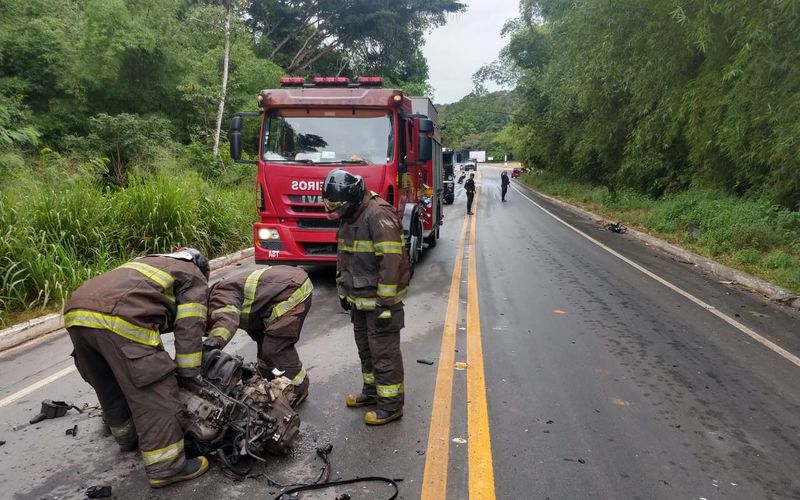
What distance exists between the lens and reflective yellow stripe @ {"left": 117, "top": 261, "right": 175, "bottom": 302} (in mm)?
3023

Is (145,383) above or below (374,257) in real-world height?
below

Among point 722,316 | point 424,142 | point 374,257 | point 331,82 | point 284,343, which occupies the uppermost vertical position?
point 331,82

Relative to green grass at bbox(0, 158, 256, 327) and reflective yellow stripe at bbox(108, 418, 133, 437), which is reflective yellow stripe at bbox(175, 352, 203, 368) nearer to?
reflective yellow stripe at bbox(108, 418, 133, 437)

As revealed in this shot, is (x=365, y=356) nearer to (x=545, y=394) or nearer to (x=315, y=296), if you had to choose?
(x=545, y=394)

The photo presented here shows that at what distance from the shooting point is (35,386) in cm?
459

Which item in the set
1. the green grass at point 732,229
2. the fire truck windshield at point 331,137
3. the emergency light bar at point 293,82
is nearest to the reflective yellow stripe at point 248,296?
the fire truck windshield at point 331,137

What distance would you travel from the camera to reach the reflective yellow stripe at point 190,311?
3070 mm

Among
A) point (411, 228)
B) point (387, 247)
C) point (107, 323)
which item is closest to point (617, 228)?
point (411, 228)

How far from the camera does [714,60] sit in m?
12.3

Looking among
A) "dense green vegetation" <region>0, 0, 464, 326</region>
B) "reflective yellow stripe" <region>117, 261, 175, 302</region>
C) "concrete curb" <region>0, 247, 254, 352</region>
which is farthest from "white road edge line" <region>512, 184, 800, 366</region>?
"dense green vegetation" <region>0, 0, 464, 326</region>

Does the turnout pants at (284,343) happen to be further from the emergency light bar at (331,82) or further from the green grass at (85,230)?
the emergency light bar at (331,82)

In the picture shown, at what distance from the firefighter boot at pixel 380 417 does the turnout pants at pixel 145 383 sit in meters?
1.20

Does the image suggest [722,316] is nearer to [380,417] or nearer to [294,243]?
[380,417]

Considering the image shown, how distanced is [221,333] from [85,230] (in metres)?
5.77
